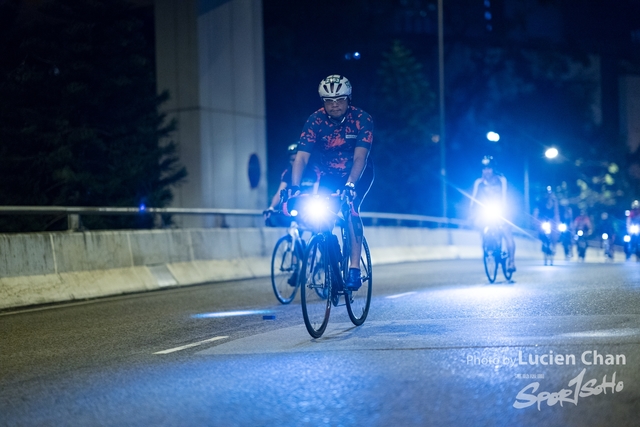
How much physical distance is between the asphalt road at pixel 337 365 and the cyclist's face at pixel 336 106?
1.92 metres

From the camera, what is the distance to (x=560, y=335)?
8414mm

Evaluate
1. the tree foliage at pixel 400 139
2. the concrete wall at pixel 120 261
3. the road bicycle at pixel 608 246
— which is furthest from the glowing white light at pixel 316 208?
the tree foliage at pixel 400 139

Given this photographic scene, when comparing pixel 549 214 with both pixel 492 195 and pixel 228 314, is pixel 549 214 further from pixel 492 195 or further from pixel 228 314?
pixel 228 314

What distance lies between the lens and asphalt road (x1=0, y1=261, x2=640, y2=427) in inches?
228

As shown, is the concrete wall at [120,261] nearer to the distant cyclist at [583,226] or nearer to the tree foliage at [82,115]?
the tree foliage at [82,115]

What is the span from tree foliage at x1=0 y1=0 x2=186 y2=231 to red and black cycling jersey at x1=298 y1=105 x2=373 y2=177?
566 inches

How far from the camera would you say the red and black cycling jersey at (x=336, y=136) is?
9586mm

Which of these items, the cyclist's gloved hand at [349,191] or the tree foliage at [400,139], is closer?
the cyclist's gloved hand at [349,191]

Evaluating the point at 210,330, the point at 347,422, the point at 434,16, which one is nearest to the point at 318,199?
the point at 210,330

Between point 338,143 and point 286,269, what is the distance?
449 cm

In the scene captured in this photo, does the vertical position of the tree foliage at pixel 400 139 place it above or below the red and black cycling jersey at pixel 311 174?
above

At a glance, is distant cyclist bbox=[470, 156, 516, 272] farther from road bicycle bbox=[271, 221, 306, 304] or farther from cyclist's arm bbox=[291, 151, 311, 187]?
cyclist's arm bbox=[291, 151, 311, 187]

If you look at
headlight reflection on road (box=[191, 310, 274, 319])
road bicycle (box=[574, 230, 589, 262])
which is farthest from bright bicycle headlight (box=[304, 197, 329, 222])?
road bicycle (box=[574, 230, 589, 262])

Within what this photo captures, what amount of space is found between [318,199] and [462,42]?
4992 cm
